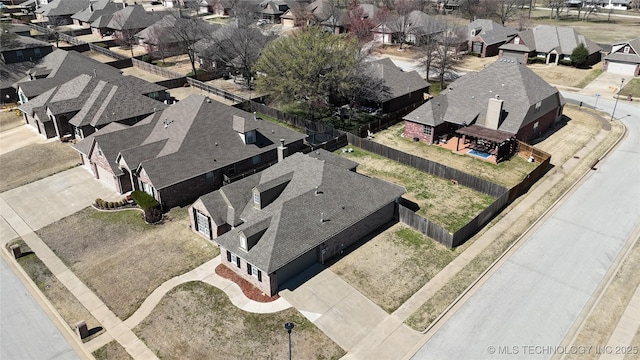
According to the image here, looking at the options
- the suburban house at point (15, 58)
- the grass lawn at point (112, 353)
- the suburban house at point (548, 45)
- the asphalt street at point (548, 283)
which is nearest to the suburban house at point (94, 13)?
the suburban house at point (15, 58)

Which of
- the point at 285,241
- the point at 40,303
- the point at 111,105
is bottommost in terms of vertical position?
the point at 40,303

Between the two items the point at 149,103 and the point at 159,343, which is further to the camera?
the point at 149,103

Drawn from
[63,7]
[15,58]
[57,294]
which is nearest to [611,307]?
[57,294]

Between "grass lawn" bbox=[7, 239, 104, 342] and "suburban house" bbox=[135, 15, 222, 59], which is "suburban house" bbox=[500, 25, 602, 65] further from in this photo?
"grass lawn" bbox=[7, 239, 104, 342]

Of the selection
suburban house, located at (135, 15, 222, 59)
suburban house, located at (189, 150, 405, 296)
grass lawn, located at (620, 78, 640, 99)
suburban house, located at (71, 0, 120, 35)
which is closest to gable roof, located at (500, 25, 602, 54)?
grass lawn, located at (620, 78, 640, 99)

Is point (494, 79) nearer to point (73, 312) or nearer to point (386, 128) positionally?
point (386, 128)

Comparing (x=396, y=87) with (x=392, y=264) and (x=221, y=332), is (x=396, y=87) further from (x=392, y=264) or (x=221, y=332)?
(x=221, y=332)

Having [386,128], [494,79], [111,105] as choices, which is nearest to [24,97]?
[111,105]
